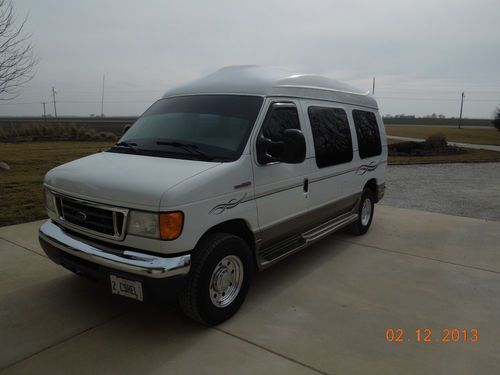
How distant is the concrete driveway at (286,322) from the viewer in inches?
121

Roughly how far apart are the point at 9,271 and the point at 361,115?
524 centimetres

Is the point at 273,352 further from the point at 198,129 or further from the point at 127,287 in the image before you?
the point at 198,129

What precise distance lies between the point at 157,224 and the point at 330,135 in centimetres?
288

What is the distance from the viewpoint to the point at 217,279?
358 cm

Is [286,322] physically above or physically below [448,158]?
above

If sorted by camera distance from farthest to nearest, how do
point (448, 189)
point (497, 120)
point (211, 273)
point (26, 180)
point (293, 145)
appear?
point (497, 120) → point (448, 189) → point (26, 180) → point (293, 145) → point (211, 273)

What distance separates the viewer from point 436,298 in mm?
4250

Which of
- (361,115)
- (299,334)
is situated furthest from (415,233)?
(299,334)

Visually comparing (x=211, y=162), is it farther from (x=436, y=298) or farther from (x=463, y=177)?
(x=463, y=177)

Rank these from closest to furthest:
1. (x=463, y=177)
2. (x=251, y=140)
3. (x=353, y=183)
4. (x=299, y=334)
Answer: (x=299, y=334) < (x=251, y=140) < (x=353, y=183) < (x=463, y=177)

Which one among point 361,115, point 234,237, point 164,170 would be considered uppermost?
point 361,115

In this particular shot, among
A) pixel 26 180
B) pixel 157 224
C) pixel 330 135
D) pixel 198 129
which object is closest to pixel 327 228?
pixel 330 135

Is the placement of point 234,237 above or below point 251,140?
below
